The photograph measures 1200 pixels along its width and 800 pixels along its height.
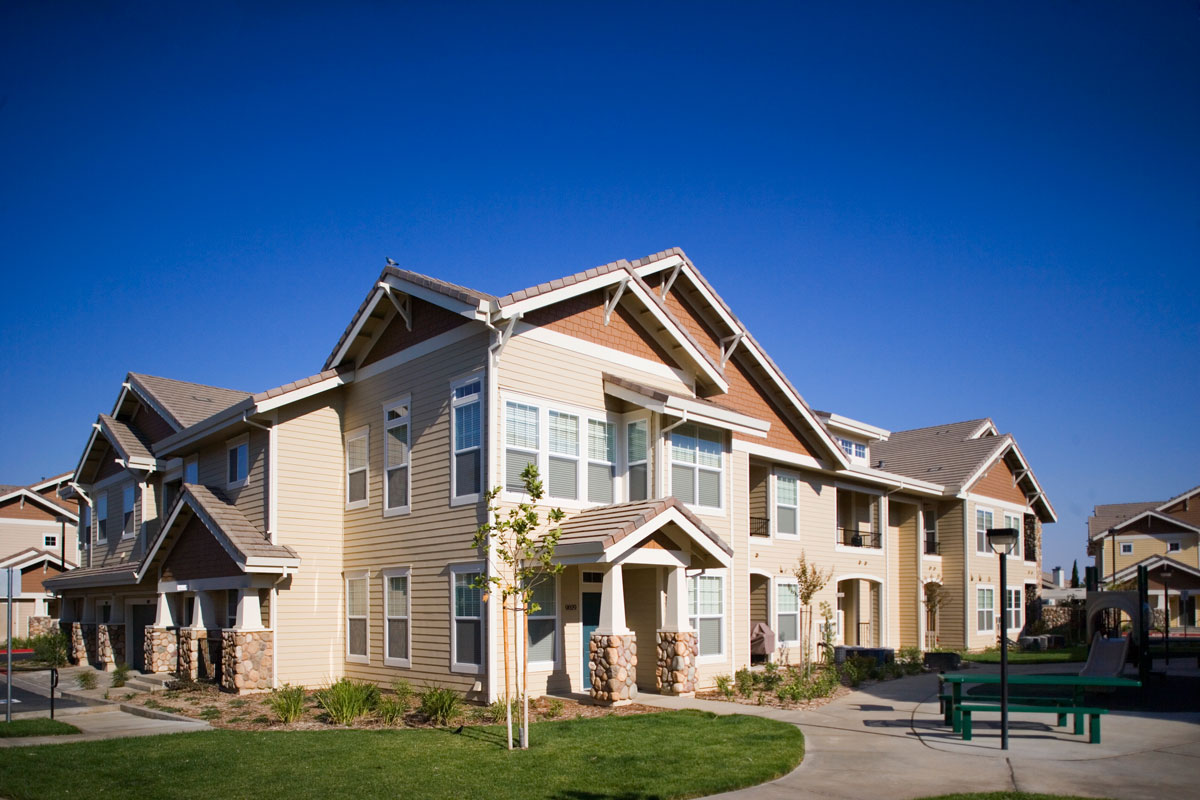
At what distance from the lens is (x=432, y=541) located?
17.8 metres

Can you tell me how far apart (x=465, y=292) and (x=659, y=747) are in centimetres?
828

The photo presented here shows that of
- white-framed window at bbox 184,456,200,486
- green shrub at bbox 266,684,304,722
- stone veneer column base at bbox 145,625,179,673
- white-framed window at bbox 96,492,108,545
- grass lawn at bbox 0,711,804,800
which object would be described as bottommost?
stone veneer column base at bbox 145,625,179,673

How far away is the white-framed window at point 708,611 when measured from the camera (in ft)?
66.0

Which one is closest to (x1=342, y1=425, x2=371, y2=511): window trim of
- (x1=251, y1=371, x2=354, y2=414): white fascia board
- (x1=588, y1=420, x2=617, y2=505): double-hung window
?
(x1=251, y1=371, x2=354, y2=414): white fascia board

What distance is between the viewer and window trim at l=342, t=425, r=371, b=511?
65.0 ft

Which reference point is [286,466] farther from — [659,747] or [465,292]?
[659,747]

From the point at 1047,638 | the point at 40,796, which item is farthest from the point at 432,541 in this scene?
the point at 1047,638

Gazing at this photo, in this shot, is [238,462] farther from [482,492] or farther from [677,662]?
[677,662]

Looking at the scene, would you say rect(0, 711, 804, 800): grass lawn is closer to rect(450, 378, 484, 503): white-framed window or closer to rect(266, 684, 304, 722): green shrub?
rect(266, 684, 304, 722): green shrub

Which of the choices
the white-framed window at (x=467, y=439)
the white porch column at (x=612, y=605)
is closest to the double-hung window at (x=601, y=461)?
the white porch column at (x=612, y=605)

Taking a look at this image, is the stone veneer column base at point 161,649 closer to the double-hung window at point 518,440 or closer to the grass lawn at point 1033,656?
the double-hung window at point 518,440

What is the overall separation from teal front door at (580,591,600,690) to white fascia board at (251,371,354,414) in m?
7.10

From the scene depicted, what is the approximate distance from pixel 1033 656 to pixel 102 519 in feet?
97.0

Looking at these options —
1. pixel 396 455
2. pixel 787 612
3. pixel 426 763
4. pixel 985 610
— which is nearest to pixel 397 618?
pixel 396 455
